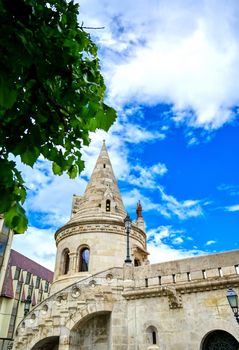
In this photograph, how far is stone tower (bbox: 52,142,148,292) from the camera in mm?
16516

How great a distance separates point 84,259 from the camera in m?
17.0

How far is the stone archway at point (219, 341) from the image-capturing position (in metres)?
9.95

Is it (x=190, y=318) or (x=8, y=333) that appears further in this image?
(x=8, y=333)

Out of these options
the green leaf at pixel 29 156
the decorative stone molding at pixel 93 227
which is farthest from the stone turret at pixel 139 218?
the green leaf at pixel 29 156

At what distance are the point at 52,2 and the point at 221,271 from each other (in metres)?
10.2

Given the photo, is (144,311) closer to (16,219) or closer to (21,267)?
(16,219)

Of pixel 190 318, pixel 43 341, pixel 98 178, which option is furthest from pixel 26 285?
pixel 190 318

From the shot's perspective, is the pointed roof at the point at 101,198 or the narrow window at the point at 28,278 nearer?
the pointed roof at the point at 101,198

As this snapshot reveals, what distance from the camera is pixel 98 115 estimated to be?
125 inches

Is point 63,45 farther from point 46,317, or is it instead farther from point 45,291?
point 45,291

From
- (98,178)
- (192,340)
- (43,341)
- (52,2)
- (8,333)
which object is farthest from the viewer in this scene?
(8,333)

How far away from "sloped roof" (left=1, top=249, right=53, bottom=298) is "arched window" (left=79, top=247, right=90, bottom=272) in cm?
1789

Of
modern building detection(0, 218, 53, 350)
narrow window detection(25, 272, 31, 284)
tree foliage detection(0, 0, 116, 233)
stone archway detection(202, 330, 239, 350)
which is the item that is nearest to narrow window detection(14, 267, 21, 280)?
modern building detection(0, 218, 53, 350)

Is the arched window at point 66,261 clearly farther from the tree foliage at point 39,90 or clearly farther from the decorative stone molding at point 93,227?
the tree foliage at point 39,90
